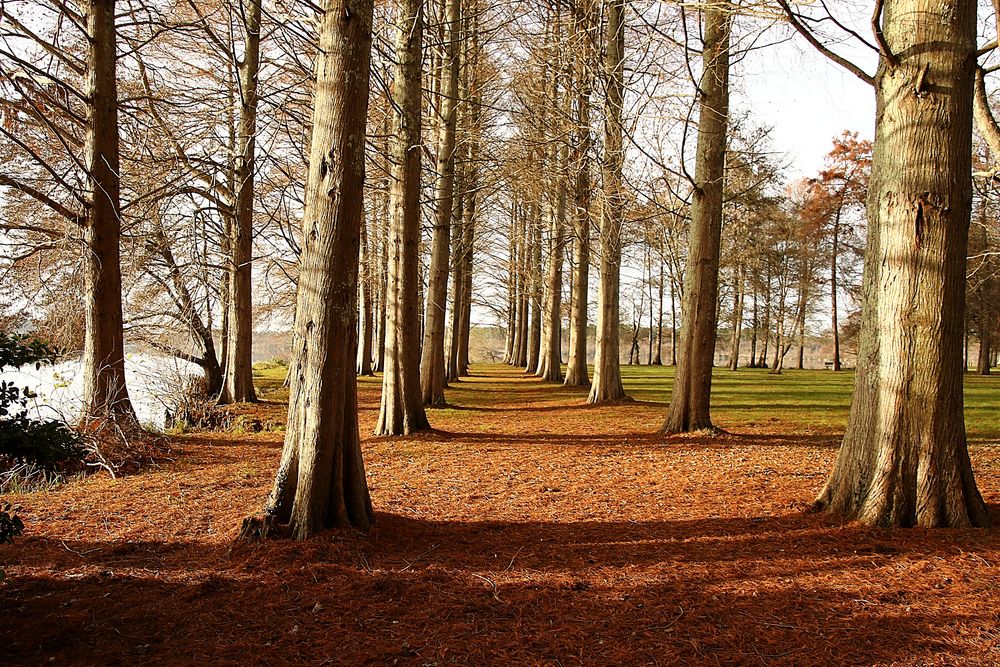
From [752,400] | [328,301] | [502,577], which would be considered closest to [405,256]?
[328,301]

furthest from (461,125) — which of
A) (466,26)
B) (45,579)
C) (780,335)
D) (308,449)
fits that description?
(780,335)

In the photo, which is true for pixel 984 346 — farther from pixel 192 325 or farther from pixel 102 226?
pixel 102 226

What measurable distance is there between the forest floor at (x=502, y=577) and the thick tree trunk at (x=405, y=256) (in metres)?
2.38

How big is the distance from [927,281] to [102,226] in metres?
8.45

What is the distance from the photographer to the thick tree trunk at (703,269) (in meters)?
8.84

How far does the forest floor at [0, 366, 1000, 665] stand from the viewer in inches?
111

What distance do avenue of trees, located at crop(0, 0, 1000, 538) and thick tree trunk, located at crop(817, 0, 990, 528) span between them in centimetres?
2

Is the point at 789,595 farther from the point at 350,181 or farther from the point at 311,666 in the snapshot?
the point at 350,181

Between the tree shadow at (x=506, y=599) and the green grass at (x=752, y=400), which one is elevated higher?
the green grass at (x=752, y=400)

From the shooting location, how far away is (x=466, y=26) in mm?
10633

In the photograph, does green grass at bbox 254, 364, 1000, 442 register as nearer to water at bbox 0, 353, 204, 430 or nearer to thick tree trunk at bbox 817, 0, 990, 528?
water at bbox 0, 353, 204, 430

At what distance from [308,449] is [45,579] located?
4.98 feet

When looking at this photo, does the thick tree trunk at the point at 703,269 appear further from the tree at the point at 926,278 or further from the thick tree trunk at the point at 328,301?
the thick tree trunk at the point at 328,301

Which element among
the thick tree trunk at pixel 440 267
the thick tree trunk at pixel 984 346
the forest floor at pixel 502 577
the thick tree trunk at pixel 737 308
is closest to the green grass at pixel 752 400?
the thick tree trunk at pixel 440 267
